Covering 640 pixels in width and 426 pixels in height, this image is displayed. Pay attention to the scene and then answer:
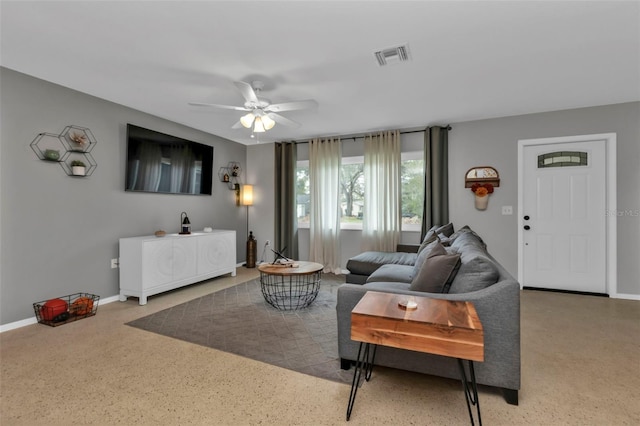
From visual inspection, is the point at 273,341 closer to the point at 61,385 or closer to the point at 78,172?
the point at 61,385

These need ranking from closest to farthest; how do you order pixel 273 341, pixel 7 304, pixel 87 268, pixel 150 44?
pixel 150 44 < pixel 273 341 < pixel 7 304 < pixel 87 268

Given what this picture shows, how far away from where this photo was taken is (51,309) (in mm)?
2996

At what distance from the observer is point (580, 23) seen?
2188 mm

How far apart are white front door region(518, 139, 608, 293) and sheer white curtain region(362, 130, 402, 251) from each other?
1.77 meters

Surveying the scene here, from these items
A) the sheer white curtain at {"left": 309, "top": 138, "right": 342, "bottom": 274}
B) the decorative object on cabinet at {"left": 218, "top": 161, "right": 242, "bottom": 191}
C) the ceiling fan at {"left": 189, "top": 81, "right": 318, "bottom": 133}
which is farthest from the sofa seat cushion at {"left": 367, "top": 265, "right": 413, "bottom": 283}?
the decorative object on cabinet at {"left": 218, "top": 161, "right": 242, "bottom": 191}

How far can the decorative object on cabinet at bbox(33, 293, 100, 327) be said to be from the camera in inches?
118

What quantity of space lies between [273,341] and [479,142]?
401 centimetres

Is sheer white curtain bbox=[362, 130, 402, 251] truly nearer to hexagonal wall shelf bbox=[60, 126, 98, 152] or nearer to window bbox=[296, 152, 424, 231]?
window bbox=[296, 152, 424, 231]

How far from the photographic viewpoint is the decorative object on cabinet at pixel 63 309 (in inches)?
118

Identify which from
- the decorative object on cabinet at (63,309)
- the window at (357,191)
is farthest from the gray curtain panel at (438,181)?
the decorative object on cabinet at (63,309)

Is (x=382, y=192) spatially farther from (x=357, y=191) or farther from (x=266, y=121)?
(x=266, y=121)

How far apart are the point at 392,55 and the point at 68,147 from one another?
3550mm

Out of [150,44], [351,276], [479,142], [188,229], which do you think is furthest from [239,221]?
[479,142]

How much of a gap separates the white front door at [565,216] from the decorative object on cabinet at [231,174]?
4.81m
